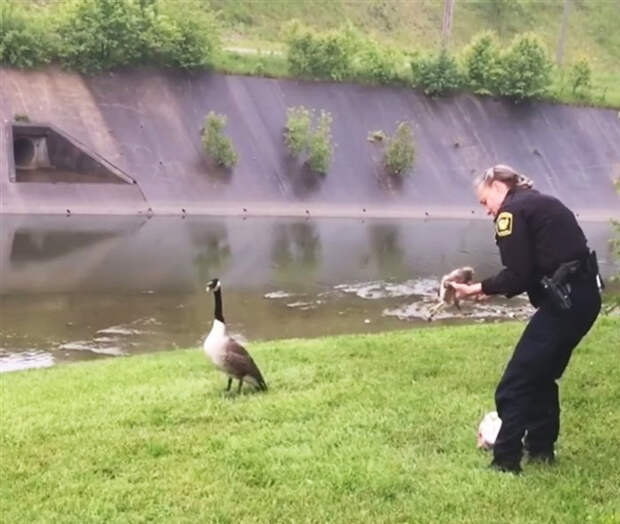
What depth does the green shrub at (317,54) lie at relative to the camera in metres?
37.5

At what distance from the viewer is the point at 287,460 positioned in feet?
20.6

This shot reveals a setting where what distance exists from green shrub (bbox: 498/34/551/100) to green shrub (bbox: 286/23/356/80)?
24.2ft

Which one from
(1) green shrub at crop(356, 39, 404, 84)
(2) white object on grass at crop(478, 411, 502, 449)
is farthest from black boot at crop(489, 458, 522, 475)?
(1) green shrub at crop(356, 39, 404, 84)

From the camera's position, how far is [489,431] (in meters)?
6.48

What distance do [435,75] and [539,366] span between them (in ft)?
115

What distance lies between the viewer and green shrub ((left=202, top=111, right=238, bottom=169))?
3128 centimetres

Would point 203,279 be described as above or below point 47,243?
below

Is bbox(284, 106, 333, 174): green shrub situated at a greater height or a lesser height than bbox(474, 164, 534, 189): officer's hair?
lesser

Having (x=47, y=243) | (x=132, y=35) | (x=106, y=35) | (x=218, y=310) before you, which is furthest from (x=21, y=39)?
(x=218, y=310)

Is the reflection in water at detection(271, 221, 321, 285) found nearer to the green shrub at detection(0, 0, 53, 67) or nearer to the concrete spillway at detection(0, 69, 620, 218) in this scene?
the concrete spillway at detection(0, 69, 620, 218)

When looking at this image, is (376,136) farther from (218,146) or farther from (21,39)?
(21,39)

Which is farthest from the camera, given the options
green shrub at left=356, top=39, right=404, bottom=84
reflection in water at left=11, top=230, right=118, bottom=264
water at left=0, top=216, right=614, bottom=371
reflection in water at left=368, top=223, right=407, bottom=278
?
green shrub at left=356, top=39, right=404, bottom=84

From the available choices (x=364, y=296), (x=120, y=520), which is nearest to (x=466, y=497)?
(x=120, y=520)

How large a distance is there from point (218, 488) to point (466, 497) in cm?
148
